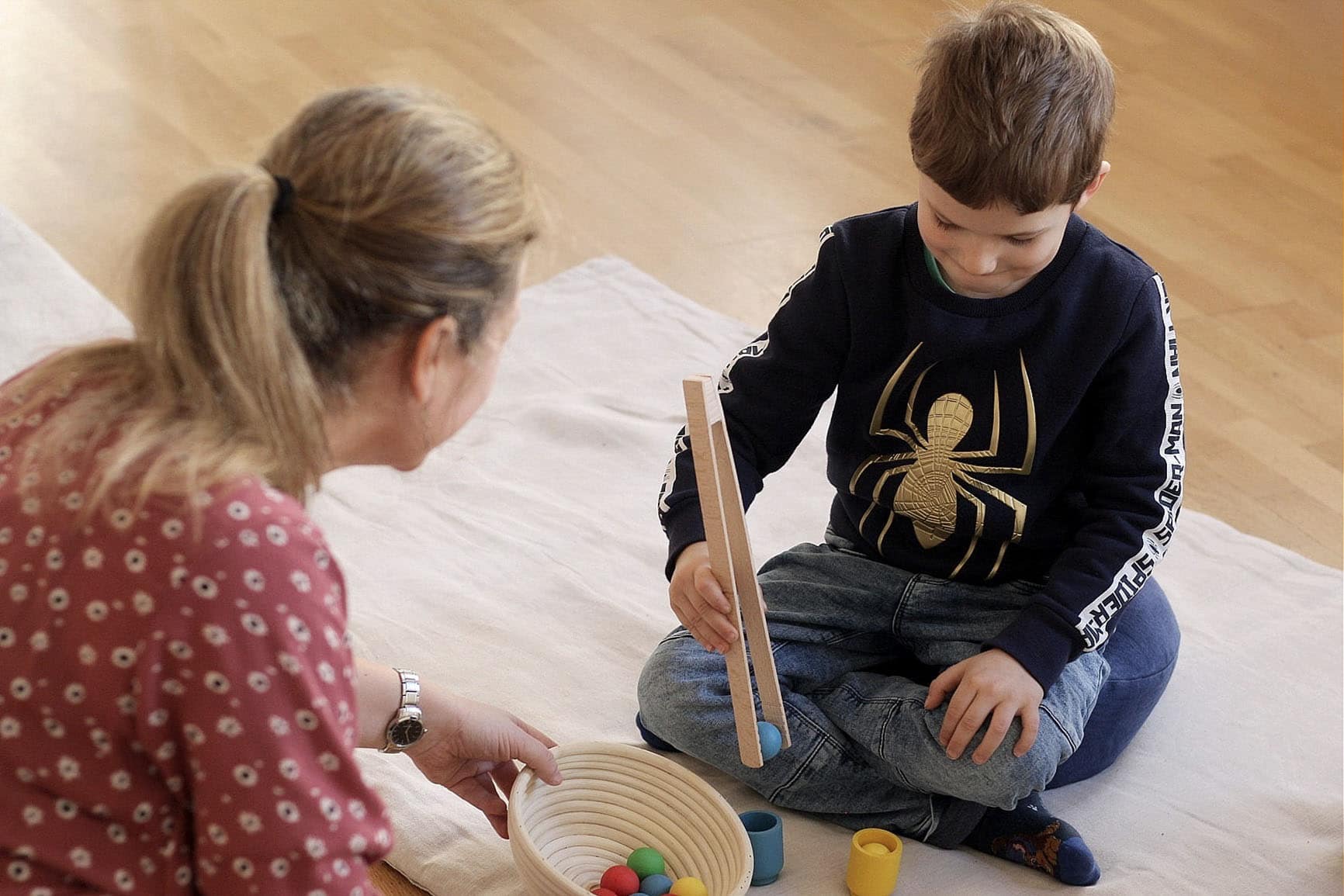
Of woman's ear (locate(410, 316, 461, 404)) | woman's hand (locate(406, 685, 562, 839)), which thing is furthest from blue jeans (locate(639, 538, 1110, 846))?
woman's ear (locate(410, 316, 461, 404))

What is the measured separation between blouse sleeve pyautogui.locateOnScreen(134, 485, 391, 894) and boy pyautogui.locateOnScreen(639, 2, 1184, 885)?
0.43 meters

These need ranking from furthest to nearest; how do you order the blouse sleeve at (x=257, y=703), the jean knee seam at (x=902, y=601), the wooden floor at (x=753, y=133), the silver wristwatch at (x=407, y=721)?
the wooden floor at (x=753, y=133) < the jean knee seam at (x=902, y=601) < the silver wristwatch at (x=407, y=721) < the blouse sleeve at (x=257, y=703)

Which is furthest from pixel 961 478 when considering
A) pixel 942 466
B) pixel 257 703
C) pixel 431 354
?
pixel 257 703

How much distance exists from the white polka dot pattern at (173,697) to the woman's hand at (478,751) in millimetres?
283

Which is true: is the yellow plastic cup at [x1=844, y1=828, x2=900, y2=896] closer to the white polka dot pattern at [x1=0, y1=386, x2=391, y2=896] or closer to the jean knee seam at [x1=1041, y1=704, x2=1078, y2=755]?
the jean knee seam at [x1=1041, y1=704, x2=1078, y2=755]

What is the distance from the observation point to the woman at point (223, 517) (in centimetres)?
67

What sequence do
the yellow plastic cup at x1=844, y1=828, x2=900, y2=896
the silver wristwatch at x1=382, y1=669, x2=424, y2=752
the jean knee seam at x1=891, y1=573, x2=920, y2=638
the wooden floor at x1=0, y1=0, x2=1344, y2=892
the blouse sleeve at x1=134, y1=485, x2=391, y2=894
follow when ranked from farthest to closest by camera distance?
the wooden floor at x1=0, y1=0, x2=1344, y2=892, the jean knee seam at x1=891, y1=573, x2=920, y2=638, the yellow plastic cup at x1=844, y1=828, x2=900, y2=896, the silver wristwatch at x1=382, y1=669, x2=424, y2=752, the blouse sleeve at x1=134, y1=485, x2=391, y2=894

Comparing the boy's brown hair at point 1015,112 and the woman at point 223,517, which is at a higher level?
the boy's brown hair at point 1015,112

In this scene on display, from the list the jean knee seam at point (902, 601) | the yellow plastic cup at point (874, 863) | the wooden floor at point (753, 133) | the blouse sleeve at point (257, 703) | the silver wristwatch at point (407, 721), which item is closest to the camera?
the blouse sleeve at point (257, 703)

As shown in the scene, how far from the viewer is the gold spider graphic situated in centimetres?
115

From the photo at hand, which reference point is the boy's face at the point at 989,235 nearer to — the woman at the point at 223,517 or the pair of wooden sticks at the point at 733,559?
the pair of wooden sticks at the point at 733,559

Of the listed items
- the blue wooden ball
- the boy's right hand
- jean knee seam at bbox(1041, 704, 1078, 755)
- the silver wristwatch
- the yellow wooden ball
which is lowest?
the yellow wooden ball

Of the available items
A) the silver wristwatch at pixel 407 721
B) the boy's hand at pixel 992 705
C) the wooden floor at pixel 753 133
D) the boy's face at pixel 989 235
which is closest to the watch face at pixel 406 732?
the silver wristwatch at pixel 407 721

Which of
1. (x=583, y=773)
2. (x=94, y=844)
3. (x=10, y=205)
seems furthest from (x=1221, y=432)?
(x=10, y=205)
